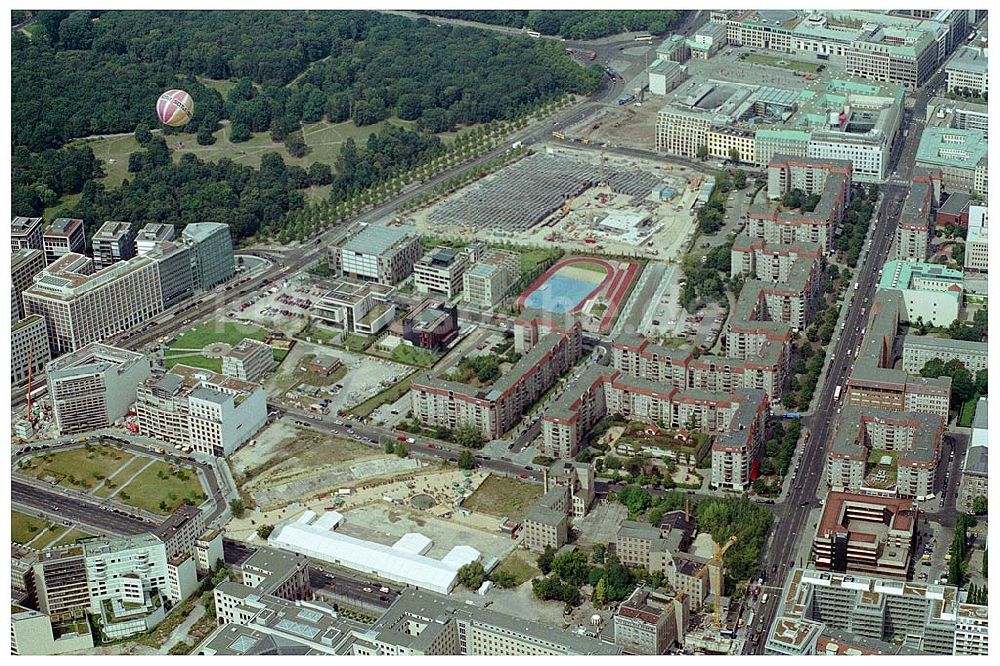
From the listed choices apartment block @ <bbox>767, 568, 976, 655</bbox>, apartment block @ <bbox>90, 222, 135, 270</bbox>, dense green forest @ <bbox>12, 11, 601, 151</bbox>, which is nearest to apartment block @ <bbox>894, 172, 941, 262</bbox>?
dense green forest @ <bbox>12, 11, 601, 151</bbox>

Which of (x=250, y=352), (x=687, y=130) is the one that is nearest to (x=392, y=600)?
(x=250, y=352)

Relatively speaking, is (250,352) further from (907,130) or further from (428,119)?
(907,130)

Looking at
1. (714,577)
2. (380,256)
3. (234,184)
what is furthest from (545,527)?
(234,184)

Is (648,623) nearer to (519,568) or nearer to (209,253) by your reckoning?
(519,568)

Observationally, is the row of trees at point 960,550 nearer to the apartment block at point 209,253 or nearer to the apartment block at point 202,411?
the apartment block at point 202,411

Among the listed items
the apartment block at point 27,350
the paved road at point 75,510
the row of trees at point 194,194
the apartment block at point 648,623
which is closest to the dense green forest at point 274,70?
the row of trees at point 194,194

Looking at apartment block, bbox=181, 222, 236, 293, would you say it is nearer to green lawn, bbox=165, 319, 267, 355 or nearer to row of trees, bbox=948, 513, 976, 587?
green lawn, bbox=165, 319, 267, 355

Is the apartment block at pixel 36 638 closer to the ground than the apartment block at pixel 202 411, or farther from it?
closer to the ground
